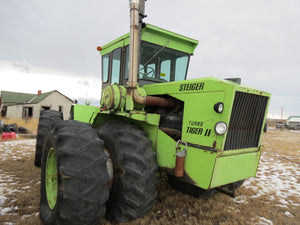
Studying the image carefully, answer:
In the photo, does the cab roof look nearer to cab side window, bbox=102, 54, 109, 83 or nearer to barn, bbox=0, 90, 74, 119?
cab side window, bbox=102, 54, 109, 83

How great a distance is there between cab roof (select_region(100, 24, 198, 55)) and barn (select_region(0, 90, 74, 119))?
24.9m

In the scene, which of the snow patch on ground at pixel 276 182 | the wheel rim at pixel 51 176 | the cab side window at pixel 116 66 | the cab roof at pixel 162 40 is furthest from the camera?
the snow patch on ground at pixel 276 182

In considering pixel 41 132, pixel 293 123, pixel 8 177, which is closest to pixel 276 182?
pixel 41 132

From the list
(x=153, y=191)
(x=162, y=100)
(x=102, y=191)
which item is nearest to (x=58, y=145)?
(x=102, y=191)

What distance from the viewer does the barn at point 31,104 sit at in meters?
26.9

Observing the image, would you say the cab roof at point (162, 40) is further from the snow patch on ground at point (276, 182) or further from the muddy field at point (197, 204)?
the snow patch on ground at point (276, 182)

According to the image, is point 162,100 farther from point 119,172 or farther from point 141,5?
point 141,5

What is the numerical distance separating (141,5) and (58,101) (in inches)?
1074

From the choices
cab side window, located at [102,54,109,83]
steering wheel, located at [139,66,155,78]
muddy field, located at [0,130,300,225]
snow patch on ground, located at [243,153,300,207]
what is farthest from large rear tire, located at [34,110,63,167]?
snow patch on ground, located at [243,153,300,207]

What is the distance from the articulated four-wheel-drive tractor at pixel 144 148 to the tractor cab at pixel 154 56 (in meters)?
0.44

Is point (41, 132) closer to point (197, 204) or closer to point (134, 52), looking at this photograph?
point (134, 52)

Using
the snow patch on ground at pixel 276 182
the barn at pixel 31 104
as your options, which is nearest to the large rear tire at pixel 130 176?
the snow patch on ground at pixel 276 182

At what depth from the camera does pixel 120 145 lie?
9.43ft

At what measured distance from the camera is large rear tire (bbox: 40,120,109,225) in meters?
2.28
